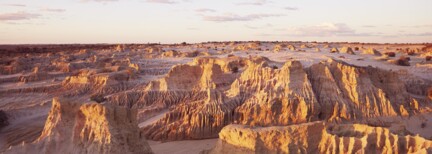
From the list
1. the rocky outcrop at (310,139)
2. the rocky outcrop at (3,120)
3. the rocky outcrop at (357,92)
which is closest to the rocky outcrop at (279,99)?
the rocky outcrop at (357,92)

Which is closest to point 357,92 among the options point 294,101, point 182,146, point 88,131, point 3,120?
point 294,101

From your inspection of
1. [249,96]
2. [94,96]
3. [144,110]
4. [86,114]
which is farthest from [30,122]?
[86,114]

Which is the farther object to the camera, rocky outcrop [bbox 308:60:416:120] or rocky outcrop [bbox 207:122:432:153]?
rocky outcrop [bbox 308:60:416:120]

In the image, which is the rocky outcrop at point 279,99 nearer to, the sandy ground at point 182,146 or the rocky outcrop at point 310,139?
the sandy ground at point 182,146

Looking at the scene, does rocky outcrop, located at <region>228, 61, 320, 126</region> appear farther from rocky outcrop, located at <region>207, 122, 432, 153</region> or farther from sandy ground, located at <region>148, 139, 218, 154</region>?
rocky outcrop, located at <region>207, 122, 432, 153</region>

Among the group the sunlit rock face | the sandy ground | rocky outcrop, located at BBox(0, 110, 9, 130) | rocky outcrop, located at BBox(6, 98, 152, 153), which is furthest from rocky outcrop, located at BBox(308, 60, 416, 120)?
rocky outcrop, located at BBox(0, 110, 9, 130)

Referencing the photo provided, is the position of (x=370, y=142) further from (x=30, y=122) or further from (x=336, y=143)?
(x=30, y=122)
